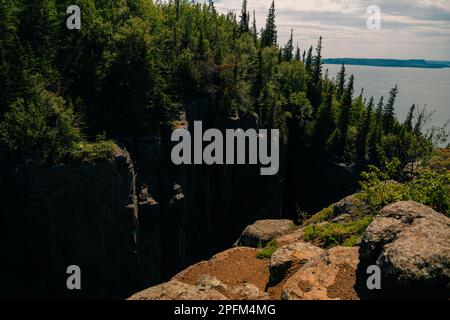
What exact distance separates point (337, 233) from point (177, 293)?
12102 mm

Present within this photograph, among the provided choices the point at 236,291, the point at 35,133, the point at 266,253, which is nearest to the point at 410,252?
the point at 236,291

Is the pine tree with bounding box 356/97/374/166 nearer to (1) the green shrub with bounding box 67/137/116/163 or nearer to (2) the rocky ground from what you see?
(1) the green shrub with bounding box 67/137/116/163

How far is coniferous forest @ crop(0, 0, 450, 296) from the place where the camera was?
35.0 m

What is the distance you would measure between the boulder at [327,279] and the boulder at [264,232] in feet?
38.2

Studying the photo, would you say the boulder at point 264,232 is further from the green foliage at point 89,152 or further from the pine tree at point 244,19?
the pine tree at point 244,19

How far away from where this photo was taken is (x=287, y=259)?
19188 mm

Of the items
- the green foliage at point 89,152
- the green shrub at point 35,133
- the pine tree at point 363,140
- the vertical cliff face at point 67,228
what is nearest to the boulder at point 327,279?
the vertical cliff face at point 67,228

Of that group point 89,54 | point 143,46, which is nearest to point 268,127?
point 143,46

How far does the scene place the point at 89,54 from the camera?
164ft

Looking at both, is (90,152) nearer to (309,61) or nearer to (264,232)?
(264,232)

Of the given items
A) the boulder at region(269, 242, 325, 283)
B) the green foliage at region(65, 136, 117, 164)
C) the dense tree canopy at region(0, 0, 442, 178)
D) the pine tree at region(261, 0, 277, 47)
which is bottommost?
the boulder at region(269, 242, 325, 283)

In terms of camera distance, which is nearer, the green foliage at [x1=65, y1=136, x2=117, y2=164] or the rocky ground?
the rocky ground

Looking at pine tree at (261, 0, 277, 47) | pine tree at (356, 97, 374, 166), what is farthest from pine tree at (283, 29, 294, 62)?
pine tree at (356, 97, 374, 166)

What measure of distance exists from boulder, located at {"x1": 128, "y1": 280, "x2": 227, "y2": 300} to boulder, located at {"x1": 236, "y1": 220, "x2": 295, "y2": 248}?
14.9 metres
